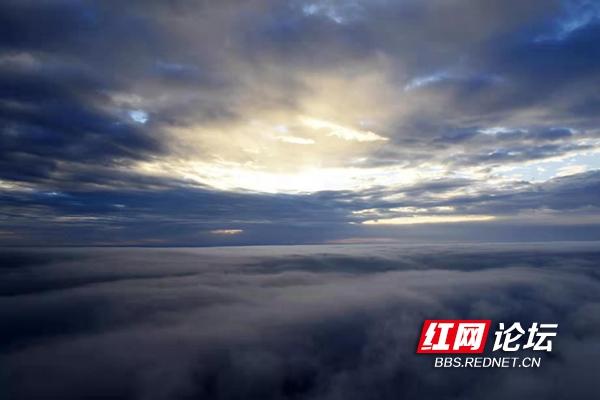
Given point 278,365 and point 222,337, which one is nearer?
point 278,365

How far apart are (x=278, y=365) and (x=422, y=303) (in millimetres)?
64069

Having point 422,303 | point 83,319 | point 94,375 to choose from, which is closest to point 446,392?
point 422,303

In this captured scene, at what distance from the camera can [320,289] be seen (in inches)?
6171

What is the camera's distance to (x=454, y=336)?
86.6 ft

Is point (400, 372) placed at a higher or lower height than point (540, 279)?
lower

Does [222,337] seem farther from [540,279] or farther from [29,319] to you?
[540,279]

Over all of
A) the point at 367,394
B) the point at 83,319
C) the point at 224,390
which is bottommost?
the point at 367,394

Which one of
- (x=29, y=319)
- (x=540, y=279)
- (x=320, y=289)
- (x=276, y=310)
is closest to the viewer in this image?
(x=29, y=319)

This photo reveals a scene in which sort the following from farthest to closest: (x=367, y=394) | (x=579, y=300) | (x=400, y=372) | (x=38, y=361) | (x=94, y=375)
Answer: (x=579, y=300) < (x=400, y=372) < (x=367, y=394) < (x=94, y=375) < (x=38, y=361)

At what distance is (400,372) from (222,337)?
67684 millimetres

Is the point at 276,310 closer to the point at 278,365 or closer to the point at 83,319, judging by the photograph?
the point at 278,365

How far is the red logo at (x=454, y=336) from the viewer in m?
25.4

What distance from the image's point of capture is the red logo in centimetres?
2544

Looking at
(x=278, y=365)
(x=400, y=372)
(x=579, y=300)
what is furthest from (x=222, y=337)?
(x=579, y=300)
